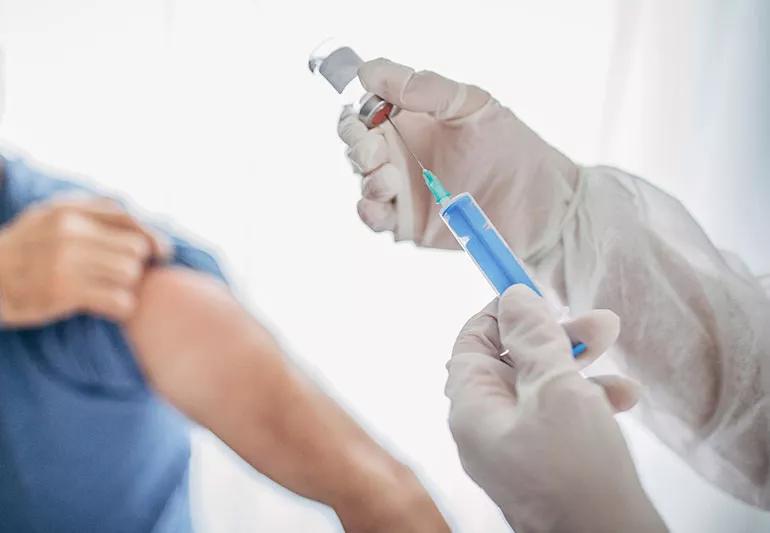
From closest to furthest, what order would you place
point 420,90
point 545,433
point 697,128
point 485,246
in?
point 545,433 < point 485,246 < point 420,90 < point 697,128

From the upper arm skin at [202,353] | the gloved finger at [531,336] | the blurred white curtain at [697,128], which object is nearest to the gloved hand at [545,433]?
the gloved finger at [531,336]

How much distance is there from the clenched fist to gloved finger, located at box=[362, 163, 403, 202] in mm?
286

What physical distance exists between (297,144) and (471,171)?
0.23 metres

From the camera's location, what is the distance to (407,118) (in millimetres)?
926

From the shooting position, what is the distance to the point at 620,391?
71 cm

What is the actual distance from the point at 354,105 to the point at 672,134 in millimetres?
445

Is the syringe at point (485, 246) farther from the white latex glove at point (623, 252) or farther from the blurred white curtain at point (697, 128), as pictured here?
the blurred white curtain at point (697, 128)

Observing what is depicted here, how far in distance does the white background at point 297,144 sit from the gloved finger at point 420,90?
0.06m

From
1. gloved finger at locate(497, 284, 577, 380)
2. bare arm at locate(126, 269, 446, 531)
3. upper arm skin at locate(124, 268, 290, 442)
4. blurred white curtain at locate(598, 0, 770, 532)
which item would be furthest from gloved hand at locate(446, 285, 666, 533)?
blurred white curtain at locate(598, 0, 770, 532)

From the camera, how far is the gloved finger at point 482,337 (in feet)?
2.57

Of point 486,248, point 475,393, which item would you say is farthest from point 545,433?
point 486,248

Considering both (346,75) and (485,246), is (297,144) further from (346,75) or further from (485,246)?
(485,246)

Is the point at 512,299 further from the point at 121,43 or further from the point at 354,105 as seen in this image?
the point at 121,43

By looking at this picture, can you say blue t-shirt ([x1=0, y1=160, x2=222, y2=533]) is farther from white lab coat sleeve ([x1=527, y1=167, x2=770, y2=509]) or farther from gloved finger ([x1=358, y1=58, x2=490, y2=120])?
white lab coat sleeve ([x1=527, y1=167, x2=770, y2=509])
